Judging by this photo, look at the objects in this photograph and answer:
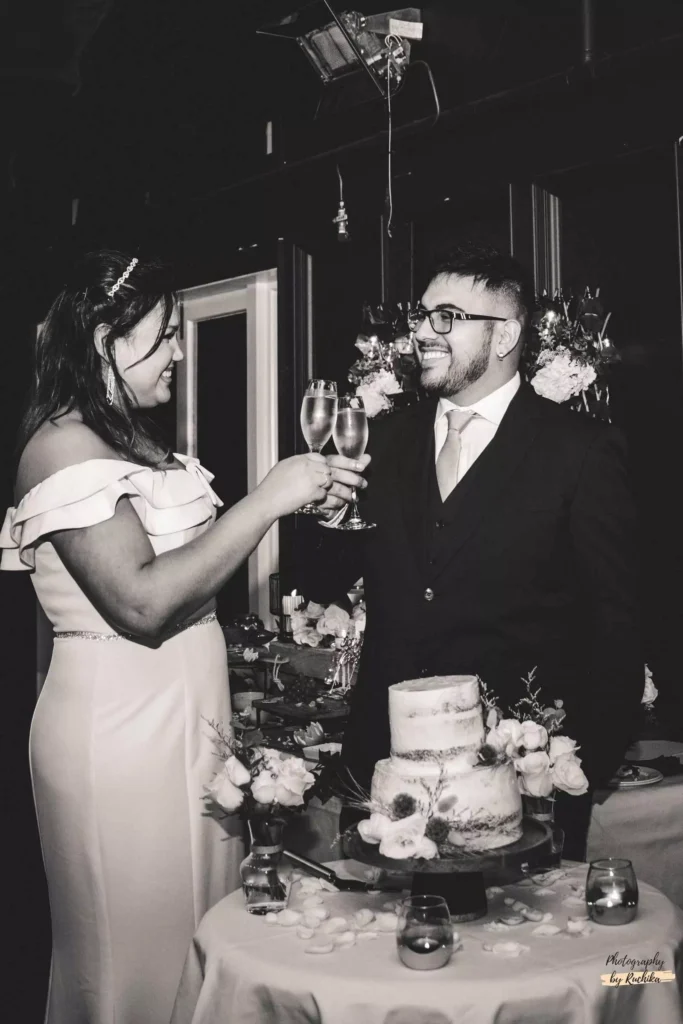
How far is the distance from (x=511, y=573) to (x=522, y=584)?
0.11 feet

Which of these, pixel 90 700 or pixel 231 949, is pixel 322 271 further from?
pixel 231 949

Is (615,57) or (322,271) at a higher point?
(615,57)

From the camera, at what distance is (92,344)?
1.99m

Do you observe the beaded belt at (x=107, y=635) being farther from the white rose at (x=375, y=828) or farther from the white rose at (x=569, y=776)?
the white rose at (x=569, y=776)

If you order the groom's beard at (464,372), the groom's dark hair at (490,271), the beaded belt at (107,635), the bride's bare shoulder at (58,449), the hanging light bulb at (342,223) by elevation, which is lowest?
the beaded belt at (107,635)

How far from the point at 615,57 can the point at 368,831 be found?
271 centimetres

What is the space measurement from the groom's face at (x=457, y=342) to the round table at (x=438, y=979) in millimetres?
1347

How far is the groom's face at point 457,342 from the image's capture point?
102 inches

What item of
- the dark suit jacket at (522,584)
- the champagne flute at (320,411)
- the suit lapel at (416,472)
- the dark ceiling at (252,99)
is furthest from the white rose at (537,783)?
the dark ceiling at (252,99)

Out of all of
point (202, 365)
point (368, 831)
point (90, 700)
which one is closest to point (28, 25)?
point (202, 365)

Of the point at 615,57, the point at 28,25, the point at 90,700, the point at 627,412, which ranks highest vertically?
the point at 28,25

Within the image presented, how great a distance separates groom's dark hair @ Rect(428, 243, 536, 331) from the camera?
2.63m

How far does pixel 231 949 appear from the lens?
156 centimetres

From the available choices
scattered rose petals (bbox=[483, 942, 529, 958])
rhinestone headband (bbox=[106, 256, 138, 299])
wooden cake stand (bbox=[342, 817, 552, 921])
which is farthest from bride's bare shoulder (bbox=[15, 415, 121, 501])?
scattered rose petals (bbox=[483, 942, 529, 958])
